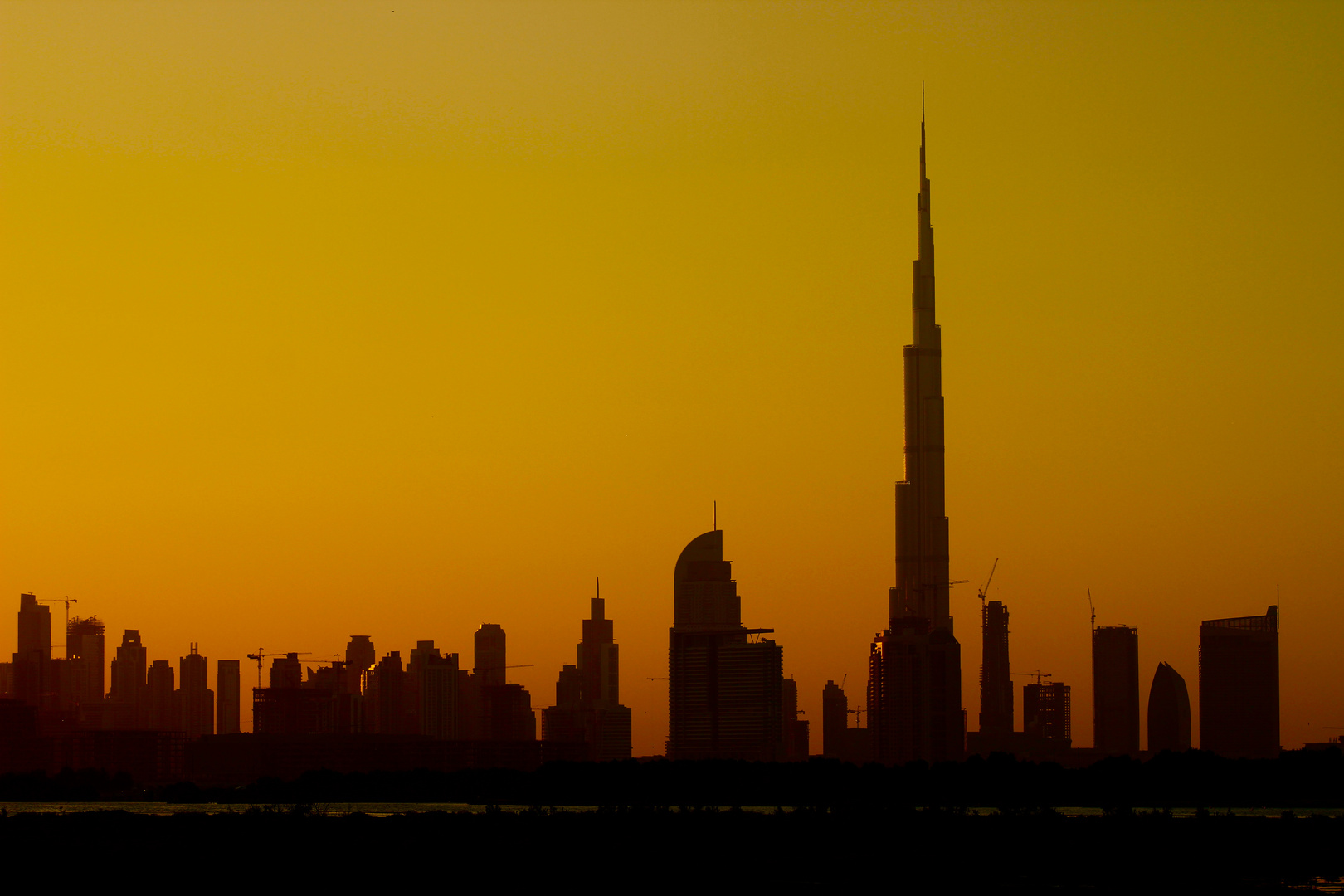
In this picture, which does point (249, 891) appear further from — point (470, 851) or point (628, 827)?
point (628, 827)

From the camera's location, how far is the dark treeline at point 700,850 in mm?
109250

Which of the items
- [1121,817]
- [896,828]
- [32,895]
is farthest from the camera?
[1121,817]

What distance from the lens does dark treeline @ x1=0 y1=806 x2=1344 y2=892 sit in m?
109

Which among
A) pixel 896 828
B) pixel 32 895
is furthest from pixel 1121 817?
pixel 32 895

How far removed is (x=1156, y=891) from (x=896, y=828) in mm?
35838

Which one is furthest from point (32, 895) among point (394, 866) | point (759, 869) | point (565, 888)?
point (759, 869)

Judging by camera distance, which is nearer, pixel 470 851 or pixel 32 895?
pixel 32 895

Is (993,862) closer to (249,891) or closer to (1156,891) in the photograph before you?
(1156,891)

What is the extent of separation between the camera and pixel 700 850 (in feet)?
402

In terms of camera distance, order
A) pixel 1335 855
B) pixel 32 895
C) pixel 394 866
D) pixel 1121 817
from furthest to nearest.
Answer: pixel 1121 817
pixel 1335 855
pixel 394 866
pixel 32 895

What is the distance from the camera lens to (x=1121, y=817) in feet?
493

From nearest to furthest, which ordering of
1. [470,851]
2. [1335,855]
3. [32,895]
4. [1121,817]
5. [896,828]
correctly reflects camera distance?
[32,895], [470,851], [1335,855], [896,828], [1121,817]

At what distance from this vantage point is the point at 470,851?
4724 inches

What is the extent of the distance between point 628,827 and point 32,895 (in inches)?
1850
